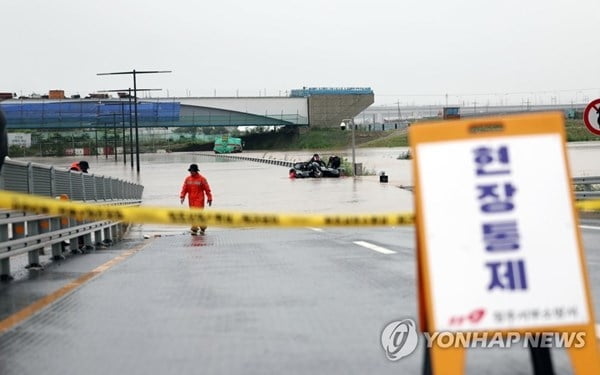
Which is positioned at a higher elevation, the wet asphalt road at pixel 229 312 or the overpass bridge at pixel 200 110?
the overpass bridge at pixel 200 110

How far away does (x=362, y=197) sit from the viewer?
106ft

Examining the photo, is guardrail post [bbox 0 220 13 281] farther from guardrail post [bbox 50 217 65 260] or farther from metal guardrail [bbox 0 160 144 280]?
guardrail post [bbox 50 217 65 260]

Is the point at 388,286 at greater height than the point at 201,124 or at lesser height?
lesser

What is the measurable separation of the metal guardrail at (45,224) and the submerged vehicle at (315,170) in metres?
30.9

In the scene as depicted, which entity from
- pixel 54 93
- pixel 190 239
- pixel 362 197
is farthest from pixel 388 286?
pixel 54 93

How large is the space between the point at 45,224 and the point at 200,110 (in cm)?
10676

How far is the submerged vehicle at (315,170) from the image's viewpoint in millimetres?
49250

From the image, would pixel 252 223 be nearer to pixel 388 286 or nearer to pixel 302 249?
pixel 388 286

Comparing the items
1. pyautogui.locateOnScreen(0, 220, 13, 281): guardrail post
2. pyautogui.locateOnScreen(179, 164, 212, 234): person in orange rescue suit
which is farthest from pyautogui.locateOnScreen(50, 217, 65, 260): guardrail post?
pyautogui.locateOnScreen(179, 164, 212, 234): person in orange rescue suit

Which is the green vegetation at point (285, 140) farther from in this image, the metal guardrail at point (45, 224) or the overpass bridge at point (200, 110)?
the metal guardrail at point (45, 224)

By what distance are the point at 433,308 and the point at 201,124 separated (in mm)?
114299

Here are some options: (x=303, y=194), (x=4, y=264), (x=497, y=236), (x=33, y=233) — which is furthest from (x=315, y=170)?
(x=497, y=236)

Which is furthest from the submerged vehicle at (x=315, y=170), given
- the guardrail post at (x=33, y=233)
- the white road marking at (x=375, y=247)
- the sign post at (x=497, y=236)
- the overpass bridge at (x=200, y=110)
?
the overpass bridge at (x=200, y=110)

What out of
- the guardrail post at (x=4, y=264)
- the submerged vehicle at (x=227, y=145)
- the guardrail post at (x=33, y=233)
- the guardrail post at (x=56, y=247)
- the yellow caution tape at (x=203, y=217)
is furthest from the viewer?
the submerged vehicle at (x=227, y=145)
